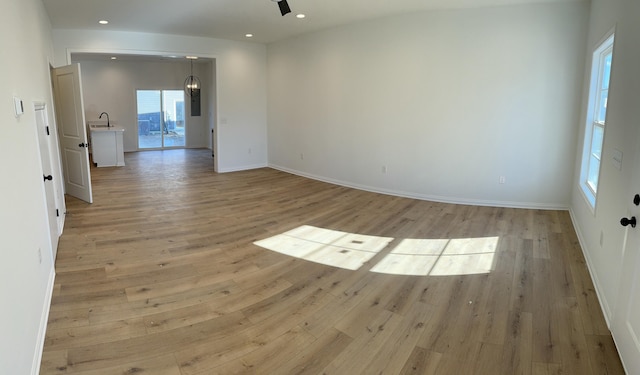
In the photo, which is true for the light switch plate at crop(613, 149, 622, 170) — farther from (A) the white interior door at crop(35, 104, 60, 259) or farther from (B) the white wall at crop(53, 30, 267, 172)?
(B) the white wall at crop(53, 30, 267, 172)

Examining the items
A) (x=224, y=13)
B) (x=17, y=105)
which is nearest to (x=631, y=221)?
(x=17, y=105)

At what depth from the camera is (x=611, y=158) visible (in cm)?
310

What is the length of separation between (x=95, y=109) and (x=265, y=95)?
5762 mm

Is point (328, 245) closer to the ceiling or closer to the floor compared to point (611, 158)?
closer to the floor

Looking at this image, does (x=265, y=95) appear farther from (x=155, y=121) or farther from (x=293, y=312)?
(x=293, y=312)

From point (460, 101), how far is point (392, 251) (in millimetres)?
2873

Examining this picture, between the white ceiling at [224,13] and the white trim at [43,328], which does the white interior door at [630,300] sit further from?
the white ceiling at [224,13]

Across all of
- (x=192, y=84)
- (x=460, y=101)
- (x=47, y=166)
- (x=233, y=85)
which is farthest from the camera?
(x=192, y=84)

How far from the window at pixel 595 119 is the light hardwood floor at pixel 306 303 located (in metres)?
0.63

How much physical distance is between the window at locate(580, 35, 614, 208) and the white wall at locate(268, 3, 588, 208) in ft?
1.94

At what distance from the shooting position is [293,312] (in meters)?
2.80

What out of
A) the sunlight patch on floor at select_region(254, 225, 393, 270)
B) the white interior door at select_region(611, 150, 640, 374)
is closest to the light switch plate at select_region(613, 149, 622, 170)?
the white interior door at select_region(611, 150, 640, 374)

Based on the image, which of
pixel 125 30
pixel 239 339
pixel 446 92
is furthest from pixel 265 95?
pixel 239 339

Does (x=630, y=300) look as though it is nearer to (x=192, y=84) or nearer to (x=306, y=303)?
(x=306, y=303)
